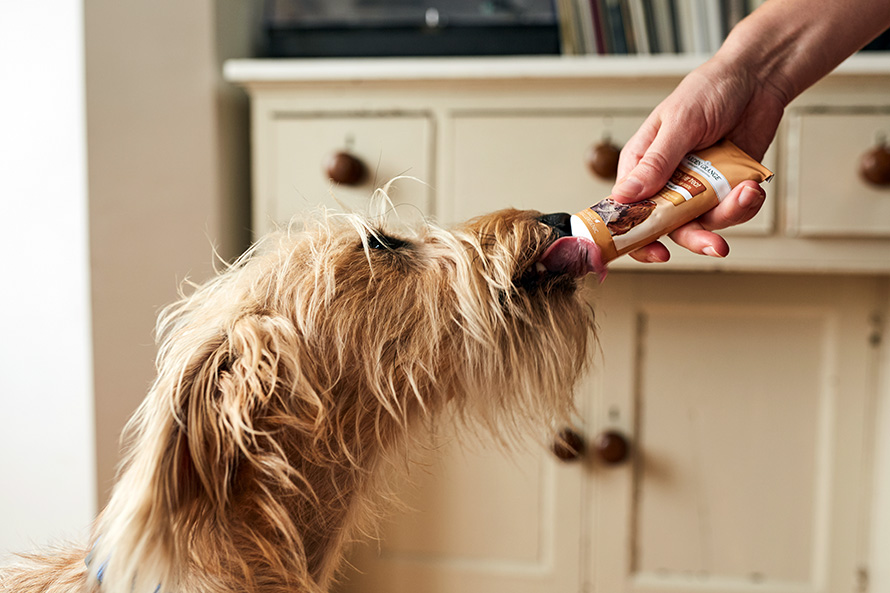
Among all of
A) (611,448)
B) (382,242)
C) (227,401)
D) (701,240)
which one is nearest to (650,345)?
(611,448)

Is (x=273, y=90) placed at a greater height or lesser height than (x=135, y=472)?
greater

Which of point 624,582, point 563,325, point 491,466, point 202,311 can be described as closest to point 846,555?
point 624,582

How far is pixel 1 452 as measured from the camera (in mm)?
1056

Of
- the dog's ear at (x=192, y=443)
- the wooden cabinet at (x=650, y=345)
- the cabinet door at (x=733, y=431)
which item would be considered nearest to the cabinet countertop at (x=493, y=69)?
the wooden cabinet at (x=650, y=345)

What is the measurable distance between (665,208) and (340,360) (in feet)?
1.16

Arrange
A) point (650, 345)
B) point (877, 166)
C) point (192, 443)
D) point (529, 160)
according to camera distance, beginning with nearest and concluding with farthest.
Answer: point (192, 443)
point (877, 166)
point (529, 160)
point (650, 345)

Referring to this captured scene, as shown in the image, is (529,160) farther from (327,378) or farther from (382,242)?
(327,378)

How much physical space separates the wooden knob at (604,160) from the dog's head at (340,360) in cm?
30

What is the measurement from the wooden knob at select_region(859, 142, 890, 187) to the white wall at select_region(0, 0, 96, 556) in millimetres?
1101

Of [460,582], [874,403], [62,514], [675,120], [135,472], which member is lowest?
[460,582]

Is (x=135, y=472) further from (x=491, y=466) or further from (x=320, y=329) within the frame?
(x=491, y=466)

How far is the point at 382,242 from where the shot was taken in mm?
720

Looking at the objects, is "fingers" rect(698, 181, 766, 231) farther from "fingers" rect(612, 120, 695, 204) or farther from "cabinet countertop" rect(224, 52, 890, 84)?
"cabinet countertop" rect(224, 52, 890, 84)

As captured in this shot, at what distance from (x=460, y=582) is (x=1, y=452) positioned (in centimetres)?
79
